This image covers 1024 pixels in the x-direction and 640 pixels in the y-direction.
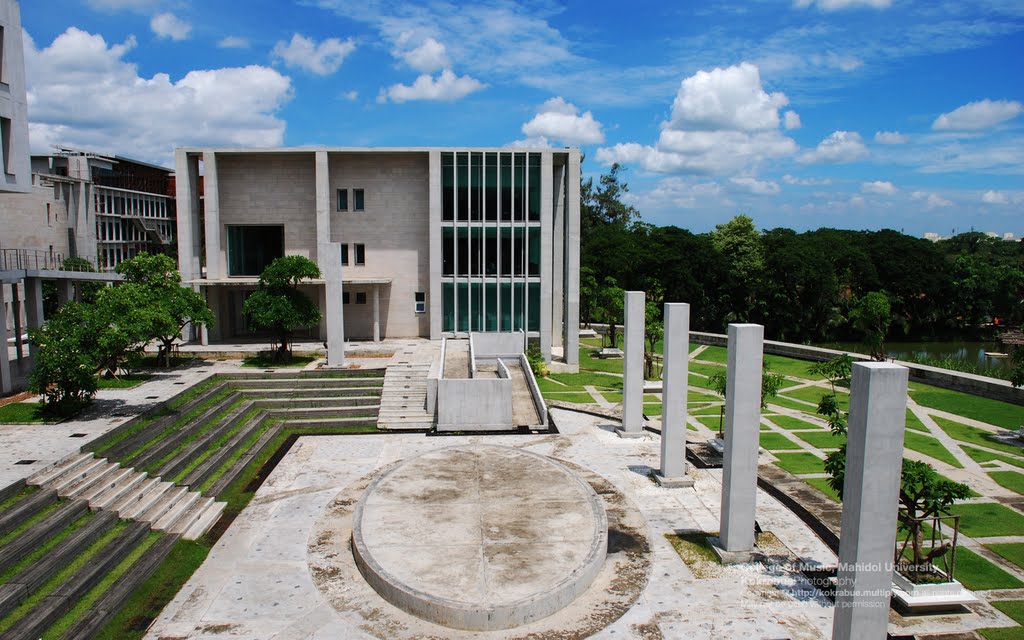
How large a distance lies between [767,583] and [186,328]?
95.3 feet

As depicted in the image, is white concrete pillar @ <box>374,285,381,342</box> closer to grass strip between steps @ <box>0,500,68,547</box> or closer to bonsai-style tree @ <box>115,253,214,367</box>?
bonsai-style tree @ <box>115,253,214,367</box>

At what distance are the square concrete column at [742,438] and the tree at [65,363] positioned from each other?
52.0ft

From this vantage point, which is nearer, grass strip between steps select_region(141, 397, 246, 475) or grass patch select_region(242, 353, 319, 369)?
grass strip between steps select_region(141, 397, 246, 475)

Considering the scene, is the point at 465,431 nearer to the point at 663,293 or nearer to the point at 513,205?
the point at 513,205

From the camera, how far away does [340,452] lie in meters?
19.8

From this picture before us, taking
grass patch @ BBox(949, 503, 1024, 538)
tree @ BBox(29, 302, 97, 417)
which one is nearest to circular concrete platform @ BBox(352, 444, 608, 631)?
grass patch @ BBox(949, 503, 1024, 538)

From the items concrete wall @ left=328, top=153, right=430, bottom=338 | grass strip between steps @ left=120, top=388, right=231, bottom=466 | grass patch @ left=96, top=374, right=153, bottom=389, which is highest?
concrete wall @ left=328, top=153, right=430, bottom=338

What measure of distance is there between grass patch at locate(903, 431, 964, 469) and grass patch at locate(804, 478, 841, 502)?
3110mm

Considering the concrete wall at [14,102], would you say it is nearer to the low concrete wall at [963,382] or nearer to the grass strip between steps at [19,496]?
the grass strip between steps at [19,496]

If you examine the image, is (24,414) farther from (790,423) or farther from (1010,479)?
(1010,479)

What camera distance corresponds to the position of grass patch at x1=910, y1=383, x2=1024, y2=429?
23250 millimetres

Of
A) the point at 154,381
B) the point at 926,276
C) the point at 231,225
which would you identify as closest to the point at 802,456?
the point at 154,381

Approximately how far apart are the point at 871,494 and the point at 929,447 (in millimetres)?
14203

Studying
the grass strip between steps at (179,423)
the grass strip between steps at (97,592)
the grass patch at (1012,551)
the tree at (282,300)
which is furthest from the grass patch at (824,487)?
the tree at (282,300)
